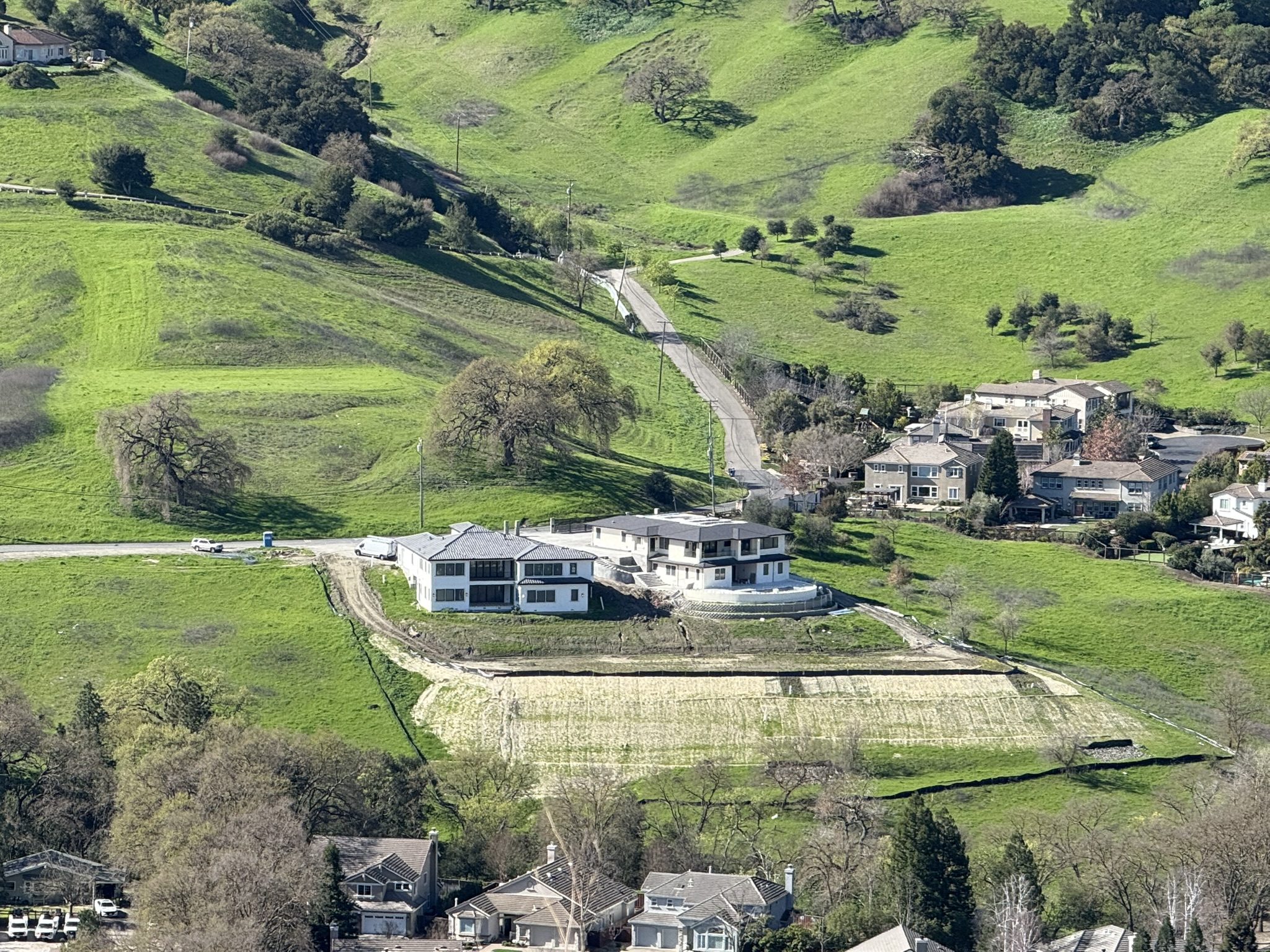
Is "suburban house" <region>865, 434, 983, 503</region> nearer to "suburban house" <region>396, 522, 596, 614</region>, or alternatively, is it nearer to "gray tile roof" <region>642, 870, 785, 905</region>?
"suburban house" <region>396, 522, 596, 614</region>

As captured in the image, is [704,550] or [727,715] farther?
[704,550]

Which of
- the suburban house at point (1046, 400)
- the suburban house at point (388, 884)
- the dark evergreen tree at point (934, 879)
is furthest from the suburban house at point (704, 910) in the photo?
the suburban house at point (1046, 400)

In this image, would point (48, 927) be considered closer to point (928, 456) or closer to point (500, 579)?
point (500, 579)

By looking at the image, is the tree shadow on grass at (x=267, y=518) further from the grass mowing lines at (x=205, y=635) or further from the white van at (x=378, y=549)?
the grass mowing lines at (x=205, y=635)

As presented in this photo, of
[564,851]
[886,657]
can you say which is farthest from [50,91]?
[564,851]

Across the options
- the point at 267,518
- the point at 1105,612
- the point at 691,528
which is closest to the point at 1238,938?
the point at 1105,612
